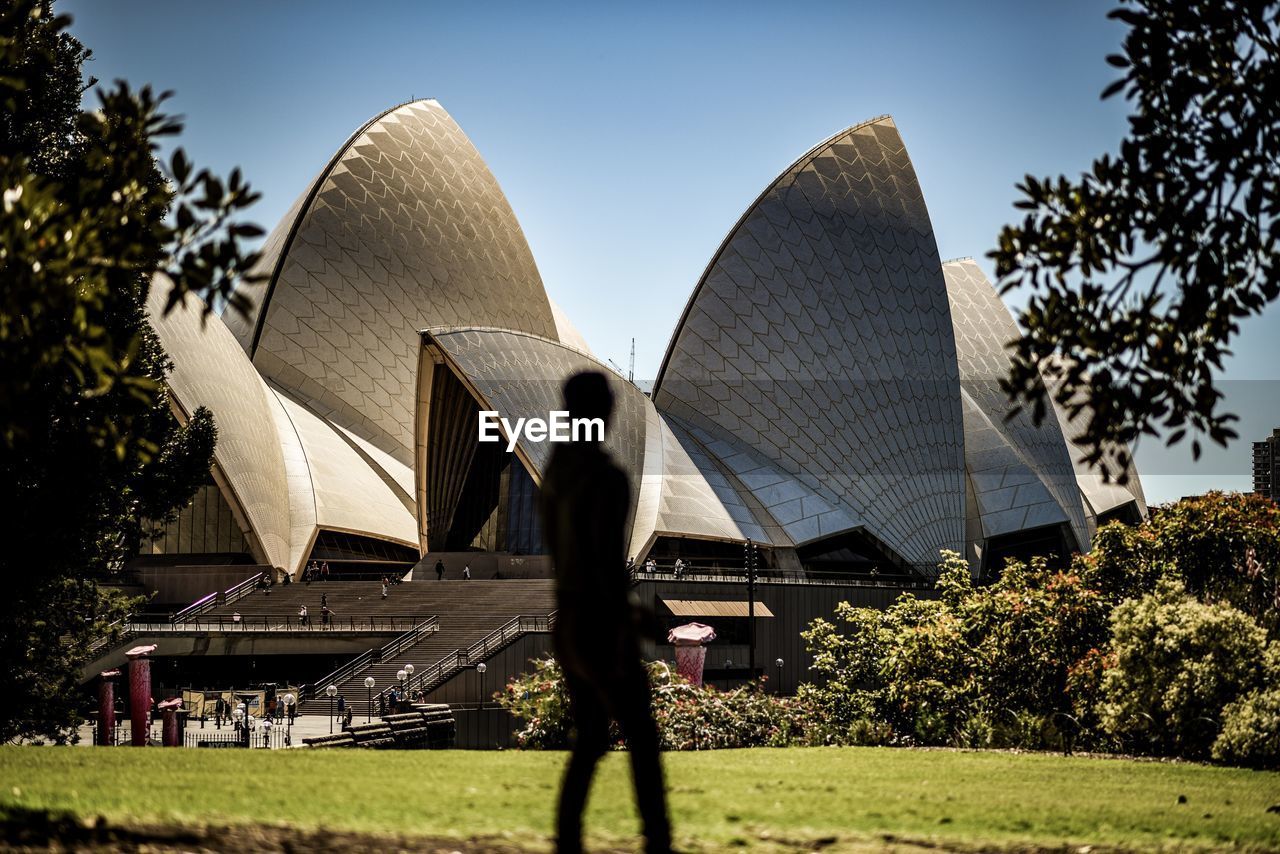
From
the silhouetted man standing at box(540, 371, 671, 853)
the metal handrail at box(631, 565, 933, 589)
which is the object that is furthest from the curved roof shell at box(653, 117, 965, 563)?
the silhouetted man standing at box(540, 371, 671, 853)

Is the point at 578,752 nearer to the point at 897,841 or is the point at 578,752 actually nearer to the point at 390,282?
the point at 897,841

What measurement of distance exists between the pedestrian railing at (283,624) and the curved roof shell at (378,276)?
13546 millimetres

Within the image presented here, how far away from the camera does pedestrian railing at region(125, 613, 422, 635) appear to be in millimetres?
30562

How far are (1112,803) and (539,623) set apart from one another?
2096cm

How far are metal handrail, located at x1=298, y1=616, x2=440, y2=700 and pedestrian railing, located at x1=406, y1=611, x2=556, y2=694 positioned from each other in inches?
63.0

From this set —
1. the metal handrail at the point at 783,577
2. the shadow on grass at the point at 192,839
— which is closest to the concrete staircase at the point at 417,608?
the metal handrail at the point at 783,577

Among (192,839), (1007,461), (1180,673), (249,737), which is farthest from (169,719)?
(1007,461)

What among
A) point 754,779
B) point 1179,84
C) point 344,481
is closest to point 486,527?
point 344,481

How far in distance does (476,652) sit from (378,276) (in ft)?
76.2

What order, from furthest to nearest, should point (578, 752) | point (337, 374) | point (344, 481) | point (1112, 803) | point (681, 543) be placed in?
point (337, 374), point (344, 481), point (681, 543), point (1112, 803), point (578, 752)

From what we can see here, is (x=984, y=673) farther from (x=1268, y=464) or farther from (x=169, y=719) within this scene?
(x=1268, y=464)

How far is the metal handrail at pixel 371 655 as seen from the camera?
27234 mm

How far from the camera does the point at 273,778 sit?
837 centimetres

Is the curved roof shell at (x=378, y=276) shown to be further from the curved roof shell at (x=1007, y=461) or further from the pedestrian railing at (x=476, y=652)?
the curved roof shell at (x=1007, y=461)
